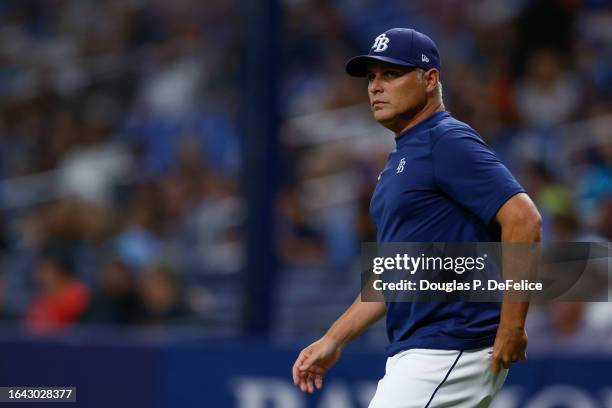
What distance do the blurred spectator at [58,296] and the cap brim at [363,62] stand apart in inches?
195

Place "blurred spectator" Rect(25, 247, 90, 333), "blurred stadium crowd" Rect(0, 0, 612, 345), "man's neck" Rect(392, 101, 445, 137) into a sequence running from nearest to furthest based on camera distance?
1. "man's neck" Rect(392, 101, 445, 137)
2. "blurred stadium crowd" Rect(0, 0, 612, 345)
3. "blurred spectator" Rect(25, 247, 90, 333)

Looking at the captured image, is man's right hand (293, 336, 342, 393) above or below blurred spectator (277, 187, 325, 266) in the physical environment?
below

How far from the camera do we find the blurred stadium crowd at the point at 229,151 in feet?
28.0

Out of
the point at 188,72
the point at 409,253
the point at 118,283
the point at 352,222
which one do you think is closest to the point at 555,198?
the point at 352,222

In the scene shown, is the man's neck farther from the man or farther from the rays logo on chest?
the rays logo on chest

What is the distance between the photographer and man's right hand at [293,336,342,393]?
416 cm

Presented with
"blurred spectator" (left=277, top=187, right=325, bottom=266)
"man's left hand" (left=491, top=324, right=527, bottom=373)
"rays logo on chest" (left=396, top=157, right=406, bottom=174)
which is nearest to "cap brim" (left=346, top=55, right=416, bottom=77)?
"rays logo on chest" (left=396, top=157, right=406, bottom=174)

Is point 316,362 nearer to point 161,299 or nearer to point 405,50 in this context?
point 405,50

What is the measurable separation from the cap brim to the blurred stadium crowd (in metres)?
3.02

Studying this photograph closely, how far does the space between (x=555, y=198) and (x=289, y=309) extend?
2.28 metres

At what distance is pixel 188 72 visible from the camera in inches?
473

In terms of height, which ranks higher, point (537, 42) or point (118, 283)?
point (537, 42)

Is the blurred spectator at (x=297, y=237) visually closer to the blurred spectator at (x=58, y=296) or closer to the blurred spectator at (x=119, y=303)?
the blurred spectator at (x=119, y=303)

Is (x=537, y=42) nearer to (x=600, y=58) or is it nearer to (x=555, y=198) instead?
(x=600, y=58)
